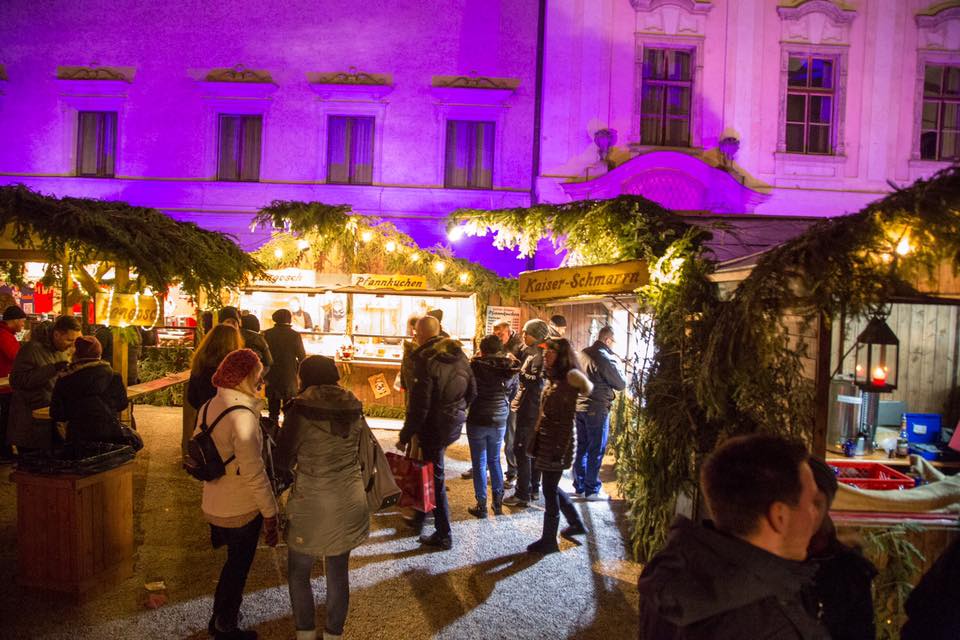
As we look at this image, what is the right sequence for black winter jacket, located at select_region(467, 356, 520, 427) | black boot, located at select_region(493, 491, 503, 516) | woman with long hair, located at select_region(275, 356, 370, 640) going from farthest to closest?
black boot, located at select_region(493, 491, 503, 516), black winter jacket, located at select_region(467, 356, 520, 427), woman with long hair, located at select_region(275, 356, 370, 640)

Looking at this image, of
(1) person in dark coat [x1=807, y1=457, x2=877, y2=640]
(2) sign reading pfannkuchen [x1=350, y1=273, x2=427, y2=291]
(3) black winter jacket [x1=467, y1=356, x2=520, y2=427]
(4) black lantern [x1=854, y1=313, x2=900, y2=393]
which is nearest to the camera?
(1) person in dark coat [x1=807, y1=457, x2=877, y2=640]

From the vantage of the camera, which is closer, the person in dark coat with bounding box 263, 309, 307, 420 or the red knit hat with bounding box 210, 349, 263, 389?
the red knit hat with bounding box 210, 349, 263, 389

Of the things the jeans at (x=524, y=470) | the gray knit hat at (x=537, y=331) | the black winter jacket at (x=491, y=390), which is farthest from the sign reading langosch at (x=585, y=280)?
the jeans at (x=524, y=470)

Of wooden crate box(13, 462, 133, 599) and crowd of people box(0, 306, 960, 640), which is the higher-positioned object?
crowd of people box(0, 306, 960, 640)

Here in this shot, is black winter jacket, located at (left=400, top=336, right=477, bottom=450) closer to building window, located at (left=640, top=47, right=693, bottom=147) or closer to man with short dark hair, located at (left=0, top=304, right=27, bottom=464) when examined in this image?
man with short dark hair, located at (left=0, top=304, right=27, bottom=464)

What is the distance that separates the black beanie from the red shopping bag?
72.4 inches

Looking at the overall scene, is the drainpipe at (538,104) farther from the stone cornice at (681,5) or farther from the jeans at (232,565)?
the jeans at (232,565)

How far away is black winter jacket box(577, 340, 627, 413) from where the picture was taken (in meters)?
7.05

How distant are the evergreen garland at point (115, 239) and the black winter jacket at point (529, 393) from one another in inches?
138

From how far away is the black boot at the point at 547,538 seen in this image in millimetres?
5520

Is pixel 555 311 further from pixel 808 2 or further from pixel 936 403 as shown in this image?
pixel 808 2

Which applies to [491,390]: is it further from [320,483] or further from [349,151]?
[349,151]

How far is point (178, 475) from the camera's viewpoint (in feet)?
24.3

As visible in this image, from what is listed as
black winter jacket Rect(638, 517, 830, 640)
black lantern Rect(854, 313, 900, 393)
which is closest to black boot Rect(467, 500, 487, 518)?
black lantern Rect(854, 313, 900, 393)
